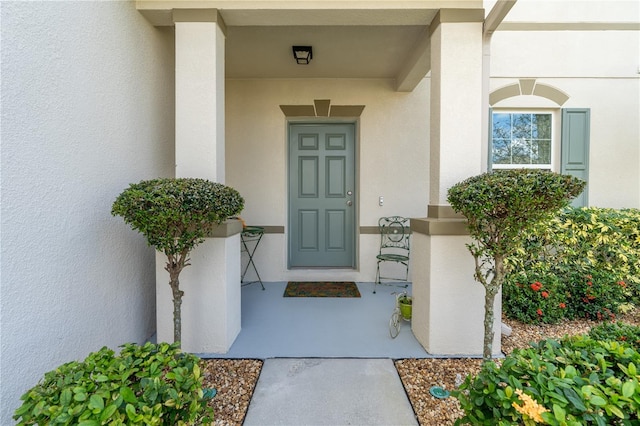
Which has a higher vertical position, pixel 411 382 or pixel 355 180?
pixel 355 180

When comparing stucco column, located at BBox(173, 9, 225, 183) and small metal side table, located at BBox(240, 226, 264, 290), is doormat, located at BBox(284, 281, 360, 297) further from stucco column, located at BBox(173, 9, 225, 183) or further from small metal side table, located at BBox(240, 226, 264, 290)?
stucco column, located at BBox(173, 9, 225, 183)

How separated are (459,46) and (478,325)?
2236 millimetres

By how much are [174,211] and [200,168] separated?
0.72m

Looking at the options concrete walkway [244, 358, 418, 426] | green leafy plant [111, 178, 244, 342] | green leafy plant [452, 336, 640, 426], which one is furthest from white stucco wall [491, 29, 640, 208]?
green leafy plant [111, 178, 244, 342]

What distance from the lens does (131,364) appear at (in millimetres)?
1261

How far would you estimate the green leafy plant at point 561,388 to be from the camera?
943 millimetres

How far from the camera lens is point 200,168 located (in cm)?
238

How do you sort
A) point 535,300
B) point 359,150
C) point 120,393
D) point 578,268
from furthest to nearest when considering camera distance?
point 359,150 < point 578,268 < point 535,300 < point 120,393

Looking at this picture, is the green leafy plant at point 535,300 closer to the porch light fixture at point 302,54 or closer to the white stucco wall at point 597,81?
the white stucco wall at point 597,81

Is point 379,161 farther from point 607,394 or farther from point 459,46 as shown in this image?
point 607,394

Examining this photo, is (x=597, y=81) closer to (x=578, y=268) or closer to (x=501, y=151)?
(x=501, y=151)

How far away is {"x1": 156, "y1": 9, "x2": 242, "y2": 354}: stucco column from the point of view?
2.34 metres

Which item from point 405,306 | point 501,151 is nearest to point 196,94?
point 405,306

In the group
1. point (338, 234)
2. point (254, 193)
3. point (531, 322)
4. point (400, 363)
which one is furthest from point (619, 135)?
point (254, 193)
